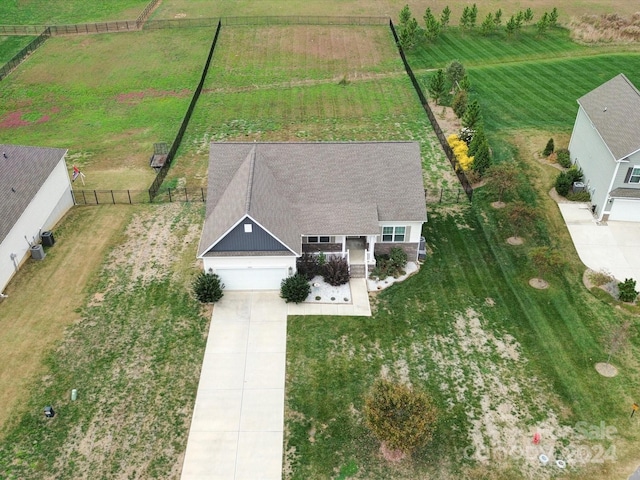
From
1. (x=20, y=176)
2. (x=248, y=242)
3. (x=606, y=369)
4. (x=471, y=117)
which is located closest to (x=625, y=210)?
(x=606, y=369)

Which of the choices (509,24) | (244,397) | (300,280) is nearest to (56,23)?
(509,24)

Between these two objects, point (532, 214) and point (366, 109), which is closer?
point (532, 214)

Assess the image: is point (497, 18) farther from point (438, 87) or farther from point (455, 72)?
point (438, 87)

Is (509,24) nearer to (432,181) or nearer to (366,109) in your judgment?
(366,109)

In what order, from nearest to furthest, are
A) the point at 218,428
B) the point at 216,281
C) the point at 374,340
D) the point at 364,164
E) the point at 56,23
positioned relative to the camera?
the point at 218,428 → the point at 374,340 → the point at 216,281 → the point at 364,164 → the point at 56,23

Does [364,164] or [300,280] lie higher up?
[364,164]

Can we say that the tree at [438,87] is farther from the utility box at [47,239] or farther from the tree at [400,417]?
the tree at [400,417]
